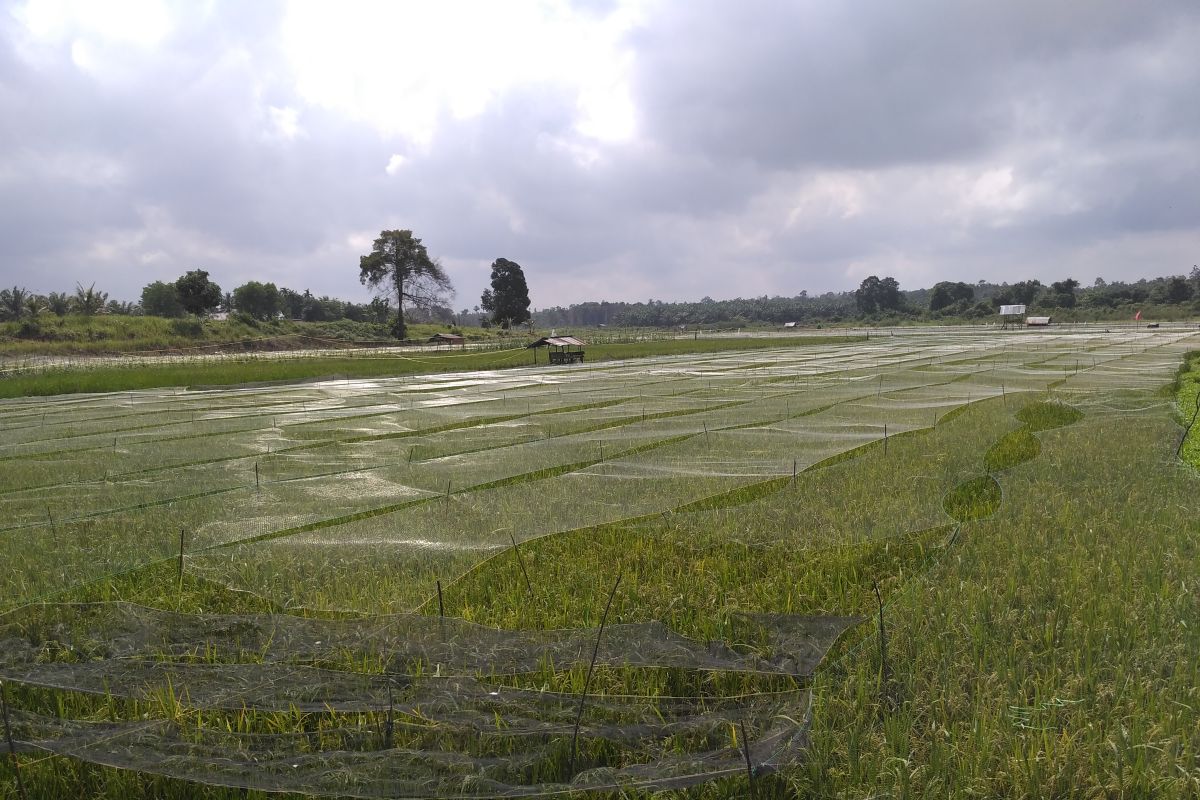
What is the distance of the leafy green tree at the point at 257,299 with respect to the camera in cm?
5441

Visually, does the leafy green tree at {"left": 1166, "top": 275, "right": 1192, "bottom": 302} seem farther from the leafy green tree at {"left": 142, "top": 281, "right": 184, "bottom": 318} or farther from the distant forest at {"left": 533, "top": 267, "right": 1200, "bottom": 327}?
the leafy green tree at {"left": 142, "top": 281, "right": 184, "bottom": 318}

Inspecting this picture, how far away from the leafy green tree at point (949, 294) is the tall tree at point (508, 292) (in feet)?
158

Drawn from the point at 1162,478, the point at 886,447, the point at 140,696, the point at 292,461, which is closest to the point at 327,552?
the point at 140,696

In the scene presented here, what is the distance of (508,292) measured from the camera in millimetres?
53875

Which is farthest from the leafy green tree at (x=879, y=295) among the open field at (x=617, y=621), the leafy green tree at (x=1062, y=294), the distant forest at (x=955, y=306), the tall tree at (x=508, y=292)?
the open field at (x=617, y=621)

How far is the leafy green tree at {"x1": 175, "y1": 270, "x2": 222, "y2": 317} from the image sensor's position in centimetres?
4200

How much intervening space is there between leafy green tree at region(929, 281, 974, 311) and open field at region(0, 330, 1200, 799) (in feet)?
254

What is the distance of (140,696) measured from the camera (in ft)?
7.14

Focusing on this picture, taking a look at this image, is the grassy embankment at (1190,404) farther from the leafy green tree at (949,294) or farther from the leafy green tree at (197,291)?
the leafy green tree at (949,294)

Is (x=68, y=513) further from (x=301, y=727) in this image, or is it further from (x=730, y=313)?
(x=730, y=313)

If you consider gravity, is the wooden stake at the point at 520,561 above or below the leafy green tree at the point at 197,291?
below

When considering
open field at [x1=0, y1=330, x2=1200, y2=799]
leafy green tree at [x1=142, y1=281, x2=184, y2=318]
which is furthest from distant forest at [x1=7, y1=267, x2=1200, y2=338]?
open field at [x1=0, y1=330, x2=1200, y2=799]

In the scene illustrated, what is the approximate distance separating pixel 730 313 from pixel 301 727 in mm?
99185

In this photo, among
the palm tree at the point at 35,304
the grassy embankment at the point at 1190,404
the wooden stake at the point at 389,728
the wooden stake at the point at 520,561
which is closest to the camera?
the wooden stake at the point at 389,728
